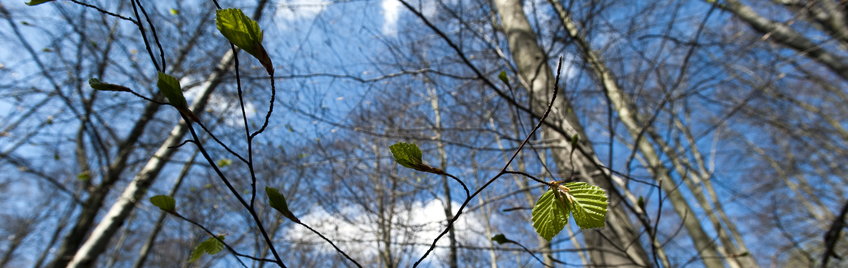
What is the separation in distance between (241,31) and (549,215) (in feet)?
1.21

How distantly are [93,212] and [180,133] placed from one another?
0.92 metres

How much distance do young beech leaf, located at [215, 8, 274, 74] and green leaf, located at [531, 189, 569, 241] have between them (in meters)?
0.31

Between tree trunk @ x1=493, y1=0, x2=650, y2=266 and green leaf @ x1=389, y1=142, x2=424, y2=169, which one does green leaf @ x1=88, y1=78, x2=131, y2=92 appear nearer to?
green leaf @ x1=389, y1=142, x2=424, y2=169

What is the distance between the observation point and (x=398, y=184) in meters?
3.20

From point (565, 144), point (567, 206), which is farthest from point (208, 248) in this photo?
point (565, 144)

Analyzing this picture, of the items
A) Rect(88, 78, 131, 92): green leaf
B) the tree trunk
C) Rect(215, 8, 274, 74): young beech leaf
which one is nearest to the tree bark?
the tree trunk

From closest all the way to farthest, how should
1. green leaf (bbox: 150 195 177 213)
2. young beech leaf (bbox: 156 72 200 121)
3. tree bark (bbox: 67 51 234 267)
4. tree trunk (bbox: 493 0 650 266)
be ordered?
young beech leaf (bbox: 156 72 200 121) → green leaf (bbox: 150 195 177 213) → tree trunk (bbox: 493 0 650 266) → tree bark (bbox: 67 51 234 267)

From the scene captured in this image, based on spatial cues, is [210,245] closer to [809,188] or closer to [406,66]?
[406,66]

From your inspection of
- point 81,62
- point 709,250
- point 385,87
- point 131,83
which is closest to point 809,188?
point 709,250

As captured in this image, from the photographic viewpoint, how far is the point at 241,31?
341 mm

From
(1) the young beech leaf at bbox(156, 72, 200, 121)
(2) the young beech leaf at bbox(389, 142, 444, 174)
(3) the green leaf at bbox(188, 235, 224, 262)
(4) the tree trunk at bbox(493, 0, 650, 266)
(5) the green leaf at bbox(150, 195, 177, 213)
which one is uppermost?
(4) the tree trunk at bbox(493, 0, 650, 266)

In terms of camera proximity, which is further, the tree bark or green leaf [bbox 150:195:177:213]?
the tree bark

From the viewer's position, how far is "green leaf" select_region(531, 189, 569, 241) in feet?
1.30

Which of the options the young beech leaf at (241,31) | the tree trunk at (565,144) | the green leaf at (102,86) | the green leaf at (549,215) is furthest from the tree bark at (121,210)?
the green leaf at (549,215)
